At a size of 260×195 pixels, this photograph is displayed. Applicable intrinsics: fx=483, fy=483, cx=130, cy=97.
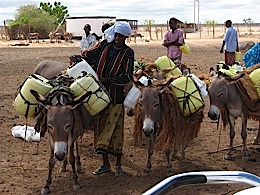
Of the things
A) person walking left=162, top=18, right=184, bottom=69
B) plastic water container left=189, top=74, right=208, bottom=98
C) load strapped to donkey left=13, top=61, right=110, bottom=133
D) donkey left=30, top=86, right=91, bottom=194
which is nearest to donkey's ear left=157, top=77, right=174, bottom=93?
plastic water container left=189, top=74, right=208, bottom=98

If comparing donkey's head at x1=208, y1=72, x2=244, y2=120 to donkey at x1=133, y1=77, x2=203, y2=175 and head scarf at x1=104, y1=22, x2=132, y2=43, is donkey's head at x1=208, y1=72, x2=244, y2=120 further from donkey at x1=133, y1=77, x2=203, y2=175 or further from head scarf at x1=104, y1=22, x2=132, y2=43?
head scarf at x1=104, y1=22, x2=132, y2=43

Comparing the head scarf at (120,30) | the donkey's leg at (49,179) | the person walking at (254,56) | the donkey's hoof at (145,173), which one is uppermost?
the head scarf at (120,30)

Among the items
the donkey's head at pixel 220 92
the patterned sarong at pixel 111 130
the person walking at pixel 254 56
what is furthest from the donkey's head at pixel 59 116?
the person walking at pixel 254 56

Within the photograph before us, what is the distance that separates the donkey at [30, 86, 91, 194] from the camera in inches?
224

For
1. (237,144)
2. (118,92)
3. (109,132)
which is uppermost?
(118,92)

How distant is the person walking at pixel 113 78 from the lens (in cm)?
670

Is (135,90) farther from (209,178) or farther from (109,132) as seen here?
(209,178)

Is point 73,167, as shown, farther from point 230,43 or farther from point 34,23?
point 34,23

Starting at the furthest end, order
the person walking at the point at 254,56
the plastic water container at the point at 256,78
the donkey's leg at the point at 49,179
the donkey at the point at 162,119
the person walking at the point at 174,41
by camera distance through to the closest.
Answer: the person walking at the point at 174,41 → the person walking at the point at 254,56 → the plastic water container at the point at 256,78 → the donkey at the point at 162,119 → the donkey's leg at the point at 49,179

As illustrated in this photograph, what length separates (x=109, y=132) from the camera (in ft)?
22.3

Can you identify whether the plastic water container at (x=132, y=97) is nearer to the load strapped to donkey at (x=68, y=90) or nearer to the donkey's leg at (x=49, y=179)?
the load strapped to donkey at (x=68, y=90)

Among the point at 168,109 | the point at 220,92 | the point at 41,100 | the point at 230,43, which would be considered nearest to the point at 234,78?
the point at 220,92

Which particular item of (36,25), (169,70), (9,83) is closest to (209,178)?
(169,70)

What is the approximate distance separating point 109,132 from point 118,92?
1.90ft
